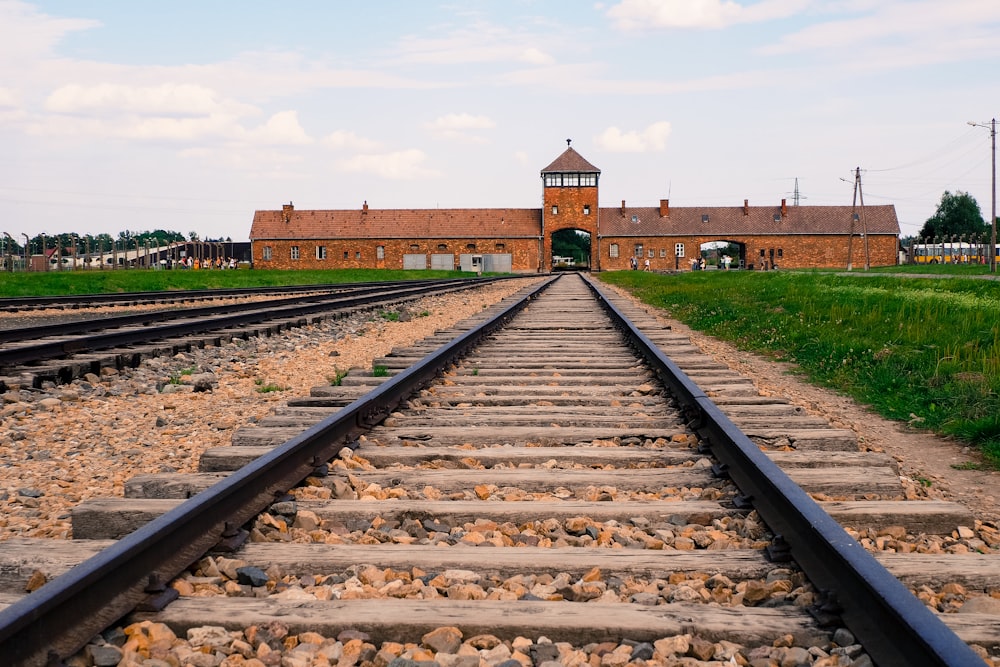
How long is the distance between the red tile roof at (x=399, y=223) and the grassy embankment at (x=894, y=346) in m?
62.5

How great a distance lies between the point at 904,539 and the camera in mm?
3047

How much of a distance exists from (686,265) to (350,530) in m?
80.0

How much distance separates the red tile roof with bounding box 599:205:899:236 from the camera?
80688 millimetres

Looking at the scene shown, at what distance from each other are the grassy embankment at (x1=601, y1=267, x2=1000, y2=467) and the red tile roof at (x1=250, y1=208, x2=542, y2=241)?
62501 millimetres

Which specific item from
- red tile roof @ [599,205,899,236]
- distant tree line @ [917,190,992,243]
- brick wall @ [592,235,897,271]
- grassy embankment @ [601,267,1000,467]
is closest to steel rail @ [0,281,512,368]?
grassy embankment @ [601,267,1000,467]

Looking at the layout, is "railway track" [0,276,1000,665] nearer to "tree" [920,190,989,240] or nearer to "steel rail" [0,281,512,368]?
"steel rail" [0,281,512,368]

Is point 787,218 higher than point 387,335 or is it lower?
higher

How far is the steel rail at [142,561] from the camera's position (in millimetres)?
1953

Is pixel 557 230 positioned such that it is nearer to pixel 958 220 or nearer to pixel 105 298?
pixel 105 298

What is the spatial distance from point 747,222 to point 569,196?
701 inches

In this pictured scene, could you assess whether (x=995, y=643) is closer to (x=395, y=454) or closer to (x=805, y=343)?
(x=395, y=454)

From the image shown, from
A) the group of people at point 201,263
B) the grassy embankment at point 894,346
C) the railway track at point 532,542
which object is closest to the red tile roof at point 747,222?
the group of people at point 201,263

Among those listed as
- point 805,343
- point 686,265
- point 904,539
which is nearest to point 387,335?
point 805,343

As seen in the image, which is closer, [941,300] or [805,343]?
[805,343]
